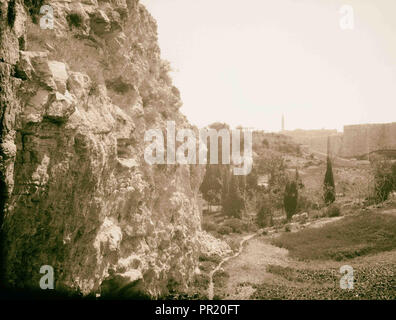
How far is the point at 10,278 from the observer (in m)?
6.48

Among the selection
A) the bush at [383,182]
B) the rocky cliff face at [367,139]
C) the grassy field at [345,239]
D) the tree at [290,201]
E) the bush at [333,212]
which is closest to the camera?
the grassy field at [345,239]

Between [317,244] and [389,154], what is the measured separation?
3883cm

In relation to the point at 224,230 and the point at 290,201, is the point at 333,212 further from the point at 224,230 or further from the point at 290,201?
the point at 224,230

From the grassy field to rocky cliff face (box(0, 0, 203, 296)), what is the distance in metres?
11.1

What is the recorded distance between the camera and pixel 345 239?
21.3 m

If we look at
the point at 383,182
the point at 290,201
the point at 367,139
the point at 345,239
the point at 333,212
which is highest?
the point at 367,139

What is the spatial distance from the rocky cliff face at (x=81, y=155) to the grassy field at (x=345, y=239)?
11117 mm

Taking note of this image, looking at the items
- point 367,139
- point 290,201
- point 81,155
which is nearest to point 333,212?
point 290,201

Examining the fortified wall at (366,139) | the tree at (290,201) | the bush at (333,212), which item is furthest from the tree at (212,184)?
the fortified wall at (366,139)

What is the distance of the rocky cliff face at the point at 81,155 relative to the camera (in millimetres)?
6379

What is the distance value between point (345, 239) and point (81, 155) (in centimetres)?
2011

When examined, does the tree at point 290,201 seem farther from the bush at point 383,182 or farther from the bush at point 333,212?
the bush at point 383,182

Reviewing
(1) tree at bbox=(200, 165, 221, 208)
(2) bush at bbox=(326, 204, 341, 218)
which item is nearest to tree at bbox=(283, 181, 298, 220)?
(2) bush at bbox=(326, 204, 341, 218)
